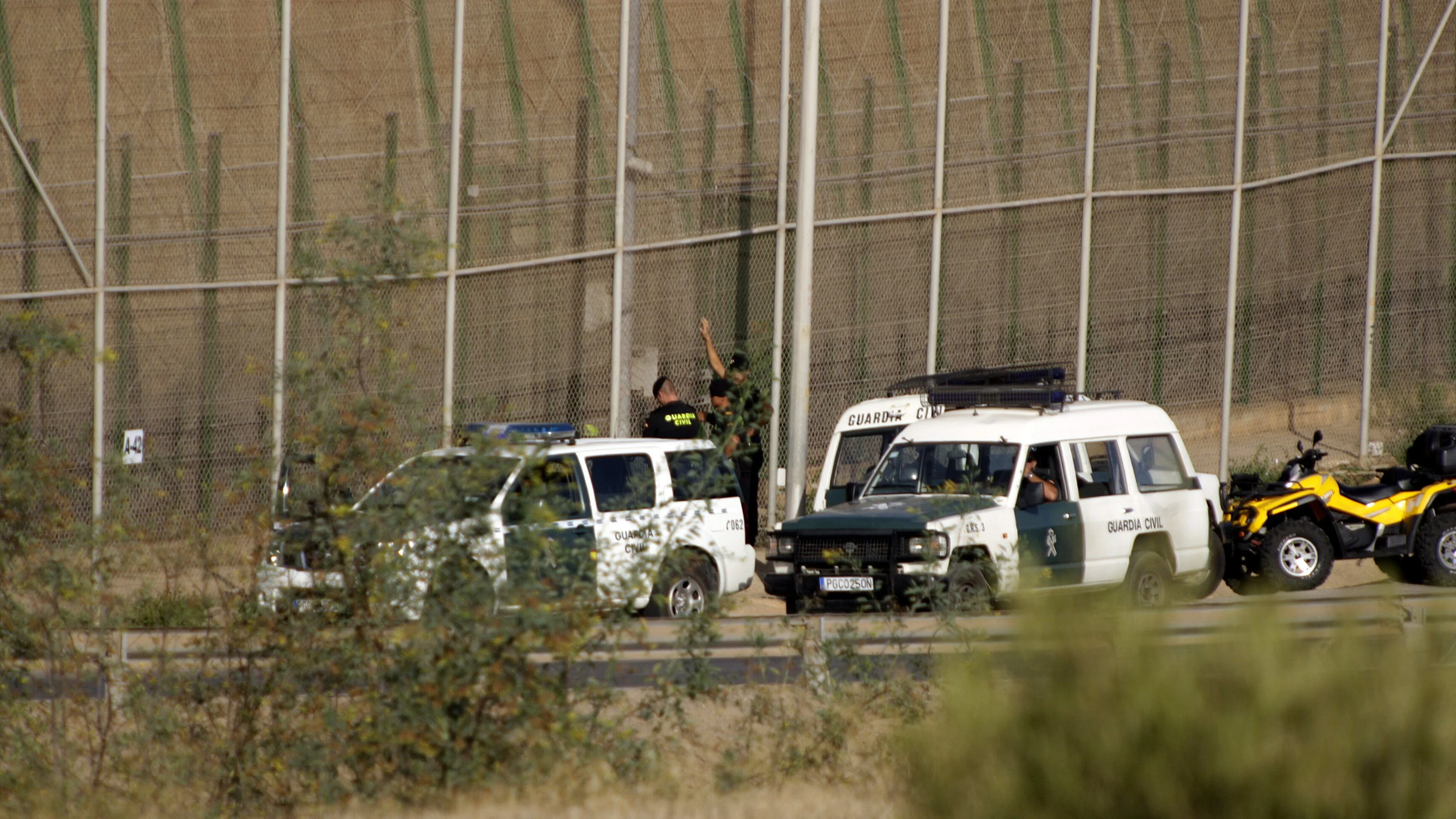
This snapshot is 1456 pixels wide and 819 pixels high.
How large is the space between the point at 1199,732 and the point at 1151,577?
9941 mm

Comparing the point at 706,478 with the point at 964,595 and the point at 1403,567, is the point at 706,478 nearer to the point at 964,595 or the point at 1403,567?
the point at 964,595

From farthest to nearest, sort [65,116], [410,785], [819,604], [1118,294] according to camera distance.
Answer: [1118,294]
[65,116]
[819,604]
[410,785]

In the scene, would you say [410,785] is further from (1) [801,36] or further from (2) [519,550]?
(1) [801,36]

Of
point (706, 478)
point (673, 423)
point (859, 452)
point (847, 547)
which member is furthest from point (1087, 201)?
point (706, 478)

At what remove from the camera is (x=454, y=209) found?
55.0 ft

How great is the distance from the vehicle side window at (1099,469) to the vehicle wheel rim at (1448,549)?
348 centimetres

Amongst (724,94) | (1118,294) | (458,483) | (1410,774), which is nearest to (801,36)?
(724,94)

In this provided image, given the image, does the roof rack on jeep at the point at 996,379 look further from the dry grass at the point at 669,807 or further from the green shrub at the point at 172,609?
the green shrub at the point at 172,609

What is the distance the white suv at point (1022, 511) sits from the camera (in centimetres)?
1205

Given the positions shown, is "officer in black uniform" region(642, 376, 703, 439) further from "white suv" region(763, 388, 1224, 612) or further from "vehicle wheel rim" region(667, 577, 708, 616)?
"vehicle wheel rim" region(667, 577, 708, 616)

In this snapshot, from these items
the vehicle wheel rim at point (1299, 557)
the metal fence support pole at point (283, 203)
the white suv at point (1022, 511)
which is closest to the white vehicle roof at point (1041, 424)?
the white suv at point (1022, 511)

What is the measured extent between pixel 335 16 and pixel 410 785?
1176 centimetres

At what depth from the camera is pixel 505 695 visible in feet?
24.2

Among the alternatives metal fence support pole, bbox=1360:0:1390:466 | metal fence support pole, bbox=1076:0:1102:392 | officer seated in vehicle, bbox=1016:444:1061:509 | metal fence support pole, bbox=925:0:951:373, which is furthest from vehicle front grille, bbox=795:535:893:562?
metal fence support pole, bbox=1360:0:1390:466
